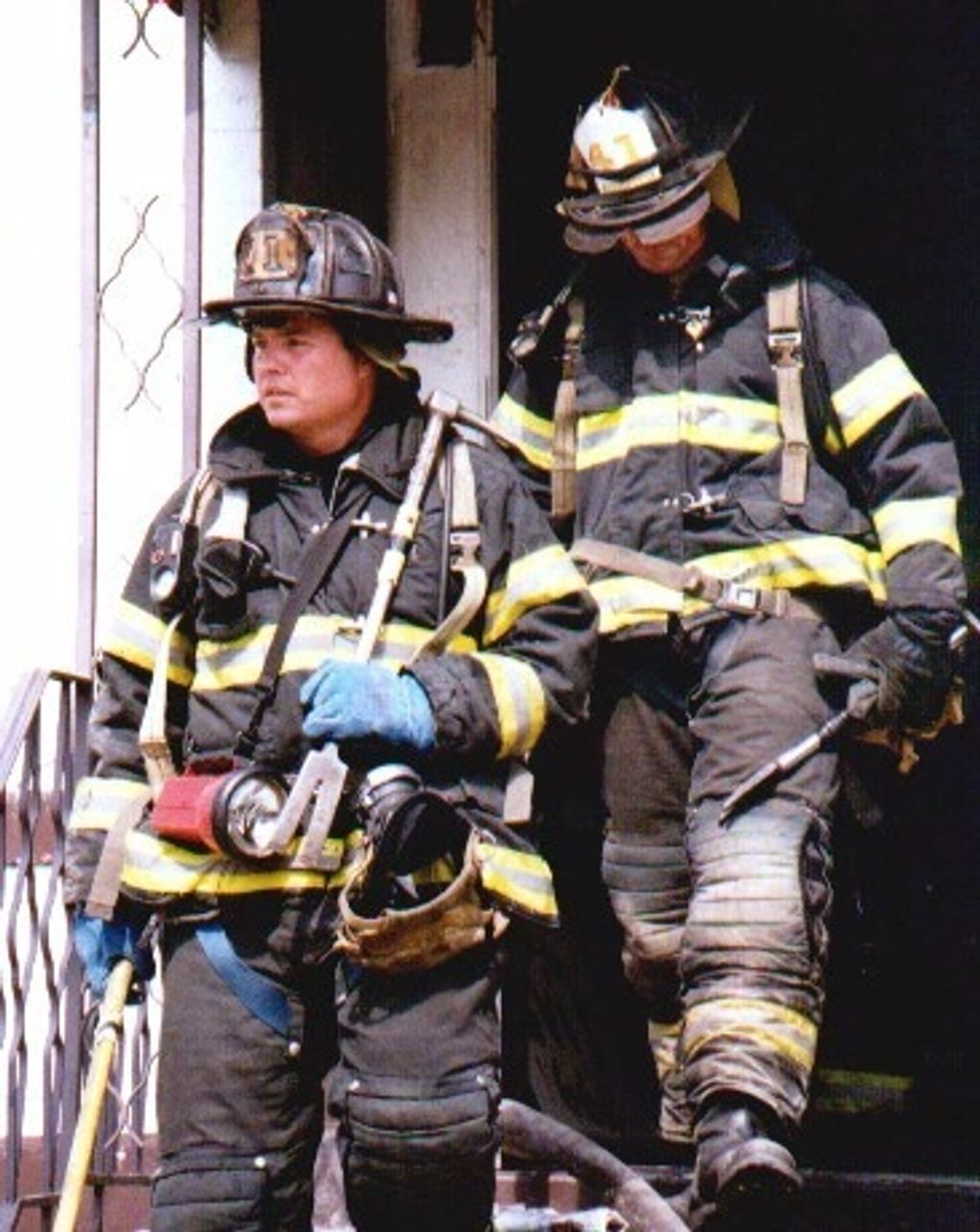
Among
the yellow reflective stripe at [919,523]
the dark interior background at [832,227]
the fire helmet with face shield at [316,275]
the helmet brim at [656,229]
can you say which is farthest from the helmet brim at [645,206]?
the yellow reflective stripe at [919,523]

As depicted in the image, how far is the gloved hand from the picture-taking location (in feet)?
20.6

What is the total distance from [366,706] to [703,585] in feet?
3.69

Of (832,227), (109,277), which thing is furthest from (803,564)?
(832,227)

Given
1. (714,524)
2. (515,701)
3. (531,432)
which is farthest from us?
(531,432)

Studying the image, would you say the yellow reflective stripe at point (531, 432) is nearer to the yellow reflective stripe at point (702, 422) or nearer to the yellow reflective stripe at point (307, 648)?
the yellow reflective stripe at point (702, 422)

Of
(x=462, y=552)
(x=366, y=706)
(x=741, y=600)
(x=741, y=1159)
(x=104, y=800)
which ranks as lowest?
(x=741, y=1159)

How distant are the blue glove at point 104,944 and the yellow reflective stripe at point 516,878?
88cm

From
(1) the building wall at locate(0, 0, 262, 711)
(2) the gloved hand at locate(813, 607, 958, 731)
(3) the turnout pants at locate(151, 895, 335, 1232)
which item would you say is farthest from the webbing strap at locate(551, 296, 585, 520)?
(3) the turnout pants at locate(151, 895, 335, 1232)

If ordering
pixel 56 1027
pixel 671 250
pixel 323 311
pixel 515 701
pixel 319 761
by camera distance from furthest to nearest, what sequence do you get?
pixel 56 1027
pixel 671 250
pixel 323 311
pixel 515 701
pixel 319 761

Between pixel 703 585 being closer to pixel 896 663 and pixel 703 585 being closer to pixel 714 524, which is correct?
pixel 714 524

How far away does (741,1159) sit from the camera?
5734mm

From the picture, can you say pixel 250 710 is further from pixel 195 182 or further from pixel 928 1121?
pixel 928 1121

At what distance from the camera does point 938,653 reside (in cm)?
632

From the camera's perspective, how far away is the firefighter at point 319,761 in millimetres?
5719
